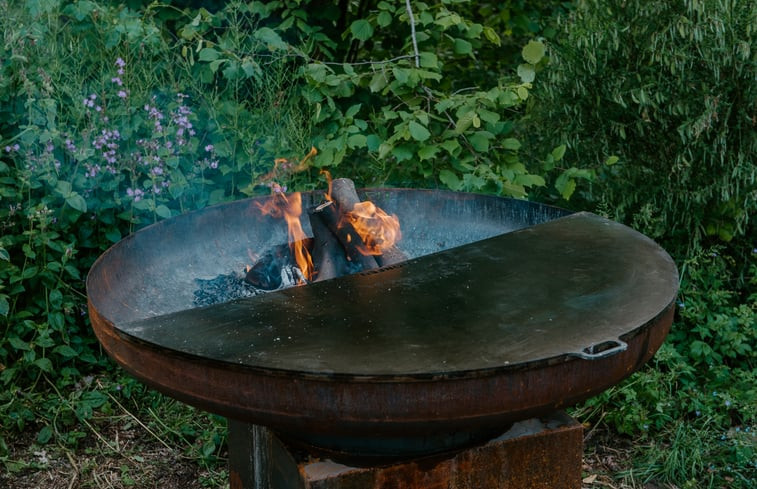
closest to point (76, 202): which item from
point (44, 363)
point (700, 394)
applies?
point (44, 363)

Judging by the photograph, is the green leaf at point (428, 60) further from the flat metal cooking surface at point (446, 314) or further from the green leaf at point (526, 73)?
the flat metal cooking surface at point (446, 314)

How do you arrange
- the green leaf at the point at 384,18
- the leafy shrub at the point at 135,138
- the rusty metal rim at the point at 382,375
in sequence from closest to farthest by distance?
the rusty metal rim at the point at 382,375
the leafy shrub at the point at 135,138
the green leaf at the point at 384,18

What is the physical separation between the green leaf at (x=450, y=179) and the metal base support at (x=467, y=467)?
1.52m

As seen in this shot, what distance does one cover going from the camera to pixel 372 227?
2.53 metres

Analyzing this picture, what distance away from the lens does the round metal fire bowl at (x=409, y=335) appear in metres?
1.53

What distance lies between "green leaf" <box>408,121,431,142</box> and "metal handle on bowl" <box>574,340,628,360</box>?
5.99ft

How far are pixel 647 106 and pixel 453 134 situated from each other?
82 cm

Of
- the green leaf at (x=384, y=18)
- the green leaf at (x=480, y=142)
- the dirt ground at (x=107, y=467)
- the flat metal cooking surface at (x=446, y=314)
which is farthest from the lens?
the green leaf at (x=384, y=18)

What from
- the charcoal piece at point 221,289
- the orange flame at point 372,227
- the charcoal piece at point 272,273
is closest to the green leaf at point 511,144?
the orange flame at point 372,227

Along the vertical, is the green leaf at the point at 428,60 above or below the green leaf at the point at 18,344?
above

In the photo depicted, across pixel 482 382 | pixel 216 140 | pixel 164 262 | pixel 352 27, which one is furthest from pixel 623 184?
pixel 482 382

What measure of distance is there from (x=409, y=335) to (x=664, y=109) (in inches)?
88.7

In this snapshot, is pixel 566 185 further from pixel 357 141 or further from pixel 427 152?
pixel 357 141

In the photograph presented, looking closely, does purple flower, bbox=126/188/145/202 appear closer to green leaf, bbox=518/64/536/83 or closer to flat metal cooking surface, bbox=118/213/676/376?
flat metal cooking surface, bbox=118/213/676/376
